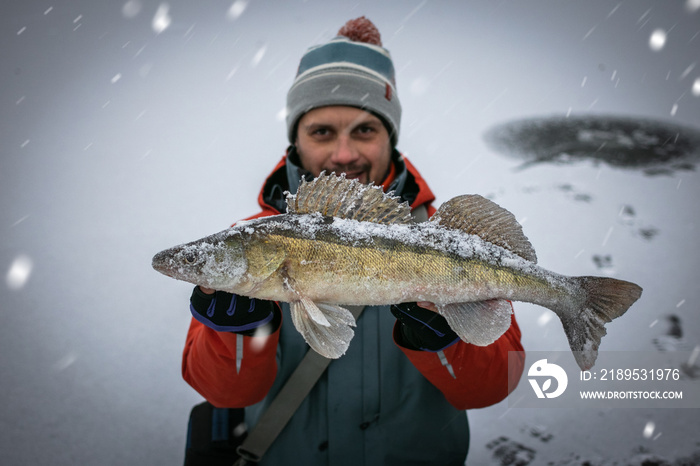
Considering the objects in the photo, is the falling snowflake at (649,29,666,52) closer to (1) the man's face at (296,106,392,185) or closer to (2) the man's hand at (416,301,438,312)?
(1) the man's face at (296,106,392,185)

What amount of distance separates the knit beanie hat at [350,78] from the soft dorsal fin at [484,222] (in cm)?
141

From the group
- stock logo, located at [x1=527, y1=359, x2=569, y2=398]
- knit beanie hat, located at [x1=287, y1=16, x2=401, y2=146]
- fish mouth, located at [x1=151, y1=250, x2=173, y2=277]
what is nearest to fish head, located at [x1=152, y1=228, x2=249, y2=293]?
fish mouth, located at [x1=151, y1=250, x2=173, y2=277]

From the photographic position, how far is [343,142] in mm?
2604

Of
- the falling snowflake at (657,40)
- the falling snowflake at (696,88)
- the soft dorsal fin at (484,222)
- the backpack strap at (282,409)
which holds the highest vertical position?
the falling snowflake at (657,40)

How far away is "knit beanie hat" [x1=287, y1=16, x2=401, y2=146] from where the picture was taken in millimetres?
2736

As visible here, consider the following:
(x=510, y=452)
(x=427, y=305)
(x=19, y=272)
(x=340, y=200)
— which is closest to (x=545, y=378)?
(x=510, y=452)

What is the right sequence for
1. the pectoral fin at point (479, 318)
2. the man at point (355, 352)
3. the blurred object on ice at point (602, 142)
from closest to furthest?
the pectoral fin at point (479, 318) → the man at point (355, 352) → the blurred object on ice at point (602, 142)

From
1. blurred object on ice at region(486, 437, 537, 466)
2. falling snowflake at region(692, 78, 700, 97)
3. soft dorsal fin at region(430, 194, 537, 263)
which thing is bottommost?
blurred object on ice at region(486, 437, 537, 466)

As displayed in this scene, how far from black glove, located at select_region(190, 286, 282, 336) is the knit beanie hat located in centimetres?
172

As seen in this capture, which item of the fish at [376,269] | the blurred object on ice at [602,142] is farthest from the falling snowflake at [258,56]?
the fish at [376,269]

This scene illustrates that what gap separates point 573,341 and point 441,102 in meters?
8.27

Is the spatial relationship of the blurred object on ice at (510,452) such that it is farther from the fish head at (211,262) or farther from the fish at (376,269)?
the fish head at (211,262)

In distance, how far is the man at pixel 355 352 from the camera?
71.6 inches

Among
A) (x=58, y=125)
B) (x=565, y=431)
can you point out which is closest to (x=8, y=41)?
(x=58, y=125)
